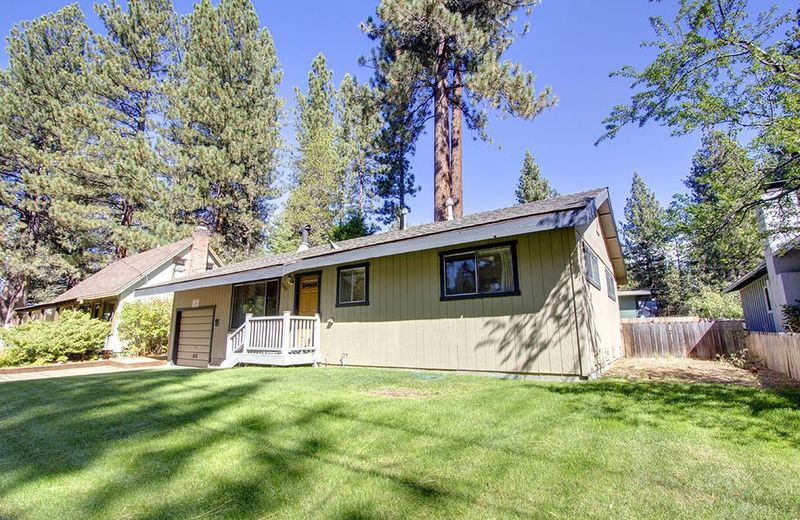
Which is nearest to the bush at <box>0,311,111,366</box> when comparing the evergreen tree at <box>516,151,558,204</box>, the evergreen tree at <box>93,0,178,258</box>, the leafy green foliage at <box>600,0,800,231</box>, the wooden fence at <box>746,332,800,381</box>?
the evergreen tree at <box>93,0,178,258</box>

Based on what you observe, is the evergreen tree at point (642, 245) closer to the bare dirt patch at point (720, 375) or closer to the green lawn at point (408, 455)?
the bare dirt patch at point (720, 375)

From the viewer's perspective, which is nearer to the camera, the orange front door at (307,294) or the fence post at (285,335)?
the fence post at (285,335)

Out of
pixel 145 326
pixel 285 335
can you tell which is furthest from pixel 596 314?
pixel 145 326

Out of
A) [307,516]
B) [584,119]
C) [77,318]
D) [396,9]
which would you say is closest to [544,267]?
[307,516]

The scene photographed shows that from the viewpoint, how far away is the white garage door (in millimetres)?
13270

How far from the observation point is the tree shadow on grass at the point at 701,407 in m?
3.73

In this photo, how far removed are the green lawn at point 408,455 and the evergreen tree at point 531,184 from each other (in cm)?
2875

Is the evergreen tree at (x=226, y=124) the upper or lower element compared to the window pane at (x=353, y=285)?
upper

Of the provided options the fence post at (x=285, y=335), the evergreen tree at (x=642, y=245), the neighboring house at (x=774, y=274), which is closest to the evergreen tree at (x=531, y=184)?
the evergreen tree at (x=642, y=245)

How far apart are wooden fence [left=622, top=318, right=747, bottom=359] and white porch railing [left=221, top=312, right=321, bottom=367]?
1030 cm

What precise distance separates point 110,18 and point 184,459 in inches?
1168

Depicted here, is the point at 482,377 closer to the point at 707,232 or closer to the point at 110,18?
the point at 707,232

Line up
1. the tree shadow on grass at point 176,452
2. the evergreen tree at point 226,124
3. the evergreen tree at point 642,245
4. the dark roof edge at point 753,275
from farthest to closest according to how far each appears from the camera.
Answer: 1. the evergreen tree at point 642,245
2. the evergreen tree at point 226,124
3. the dark roof edge at point 753,275
4. the tree shadow on grass at point 176,452

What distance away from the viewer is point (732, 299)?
2338 cm
